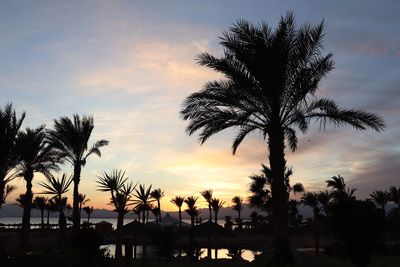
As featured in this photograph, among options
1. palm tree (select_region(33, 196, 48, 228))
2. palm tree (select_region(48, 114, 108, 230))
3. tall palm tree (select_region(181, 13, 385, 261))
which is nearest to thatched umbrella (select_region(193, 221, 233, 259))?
palm tree (select_region(48, 114, 108, 230))

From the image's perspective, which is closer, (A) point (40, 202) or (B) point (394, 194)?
(B) point (394, 194)

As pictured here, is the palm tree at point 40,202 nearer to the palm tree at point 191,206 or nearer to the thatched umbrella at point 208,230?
the palm tree at point 191,206

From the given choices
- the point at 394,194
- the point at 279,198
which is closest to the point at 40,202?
the point at 394,194

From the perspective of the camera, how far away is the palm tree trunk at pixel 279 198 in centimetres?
1670

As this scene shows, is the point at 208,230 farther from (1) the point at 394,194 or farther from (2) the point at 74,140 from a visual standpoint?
(1) the point at 394,194

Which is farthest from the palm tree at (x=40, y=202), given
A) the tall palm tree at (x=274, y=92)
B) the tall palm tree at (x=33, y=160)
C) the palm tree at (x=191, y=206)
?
the tall palm tree at (x=274, y=92)

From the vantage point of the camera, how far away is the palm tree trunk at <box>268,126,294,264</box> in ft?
54.8

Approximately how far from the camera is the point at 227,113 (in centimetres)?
1823

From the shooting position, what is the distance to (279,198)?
16953 mm

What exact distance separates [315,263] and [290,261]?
24.9ft

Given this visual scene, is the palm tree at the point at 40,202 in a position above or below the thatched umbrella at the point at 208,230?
above

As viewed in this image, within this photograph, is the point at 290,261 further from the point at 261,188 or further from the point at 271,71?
the point at 261,188

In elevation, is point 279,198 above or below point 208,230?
above

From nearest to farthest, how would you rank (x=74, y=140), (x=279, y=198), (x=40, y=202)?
1. (x=279, y=198)
2. (x=74, y=140)
3. (x=40, y=202)
